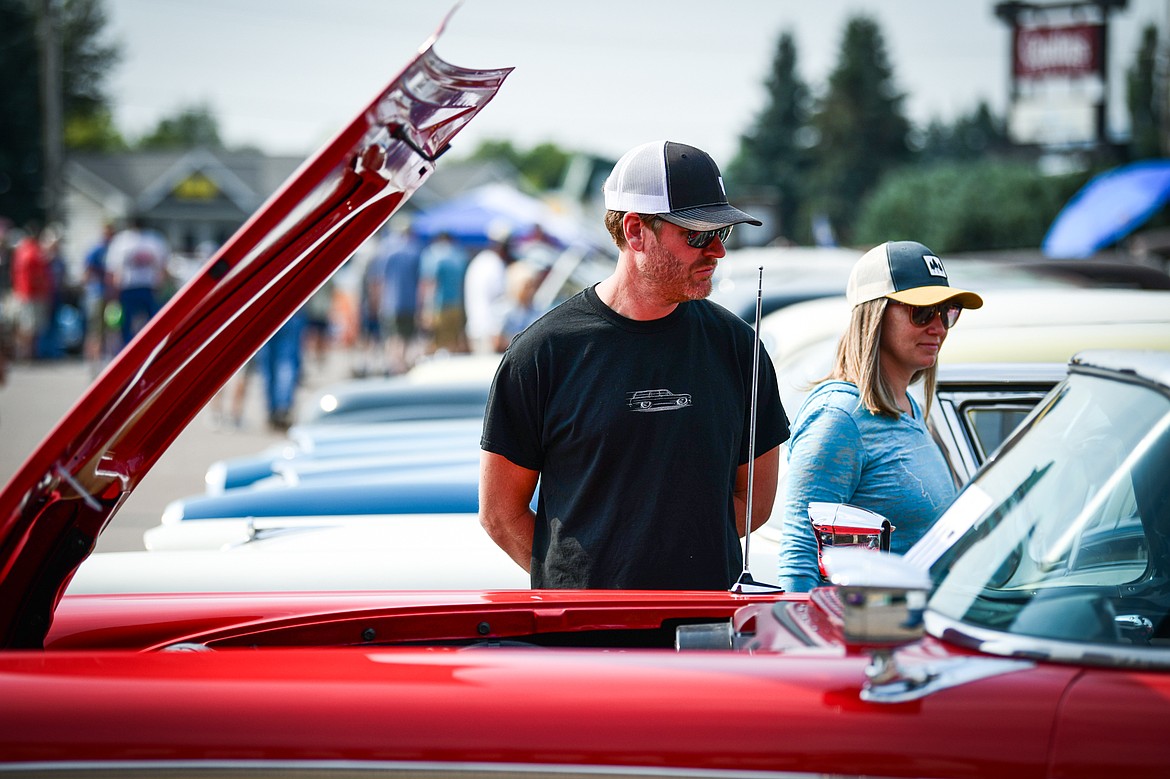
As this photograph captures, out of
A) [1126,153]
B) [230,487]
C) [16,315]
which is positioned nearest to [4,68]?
[16,315]

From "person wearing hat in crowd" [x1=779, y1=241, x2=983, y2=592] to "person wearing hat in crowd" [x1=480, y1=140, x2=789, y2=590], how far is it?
0.57 feet

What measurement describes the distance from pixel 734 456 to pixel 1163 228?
32.4 metres

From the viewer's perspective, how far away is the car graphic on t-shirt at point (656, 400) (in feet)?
8.79

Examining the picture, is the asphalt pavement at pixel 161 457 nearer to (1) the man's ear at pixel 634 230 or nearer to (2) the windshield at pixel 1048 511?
(1) the man's ear at pixel 634 230

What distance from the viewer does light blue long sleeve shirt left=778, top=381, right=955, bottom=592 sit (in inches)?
110

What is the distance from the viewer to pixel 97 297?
16625 mm

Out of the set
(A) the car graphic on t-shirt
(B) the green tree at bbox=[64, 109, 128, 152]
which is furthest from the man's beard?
(B) the green tree at bbox=[64, 109, 128, 152]

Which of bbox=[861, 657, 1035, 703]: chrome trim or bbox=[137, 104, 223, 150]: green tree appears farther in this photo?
bbox=[137, 104, 223, 150]: green tree

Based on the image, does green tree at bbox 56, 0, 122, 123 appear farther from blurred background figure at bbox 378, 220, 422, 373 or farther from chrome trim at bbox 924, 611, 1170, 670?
chrome trim at bbox 924, 611, 1170, 670

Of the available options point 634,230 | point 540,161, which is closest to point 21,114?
point 634,230

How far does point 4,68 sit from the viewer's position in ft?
151

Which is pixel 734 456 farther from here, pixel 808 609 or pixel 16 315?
pixel 16 315

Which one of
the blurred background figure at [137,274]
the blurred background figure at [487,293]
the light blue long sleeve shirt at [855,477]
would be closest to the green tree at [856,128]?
the blurred background figure at [487,293]

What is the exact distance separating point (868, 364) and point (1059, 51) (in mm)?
29190
